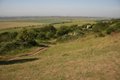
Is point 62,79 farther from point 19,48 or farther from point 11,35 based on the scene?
point 11,35

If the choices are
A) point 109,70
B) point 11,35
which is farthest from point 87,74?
point 11,35

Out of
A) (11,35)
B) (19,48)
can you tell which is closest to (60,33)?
(11,35)

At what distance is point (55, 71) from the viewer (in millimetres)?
12438

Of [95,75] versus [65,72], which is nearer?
[95,75]

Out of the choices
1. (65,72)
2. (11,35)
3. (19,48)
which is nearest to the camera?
(65,72)

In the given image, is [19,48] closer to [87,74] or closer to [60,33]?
[87,74]

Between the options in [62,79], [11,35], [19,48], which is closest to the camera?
[62,79]

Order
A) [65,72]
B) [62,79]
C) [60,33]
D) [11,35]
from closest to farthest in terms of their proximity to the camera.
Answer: [62,79], [65,72], [11,35], [60,33]

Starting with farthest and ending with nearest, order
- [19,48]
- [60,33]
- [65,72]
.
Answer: [60,33] < [19,48] < [65,72]

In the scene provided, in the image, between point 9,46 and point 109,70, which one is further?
point 9,46

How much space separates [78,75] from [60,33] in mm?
52218

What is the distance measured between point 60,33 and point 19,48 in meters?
30.9

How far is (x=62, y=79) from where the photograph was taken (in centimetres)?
1066

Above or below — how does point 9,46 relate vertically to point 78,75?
below
